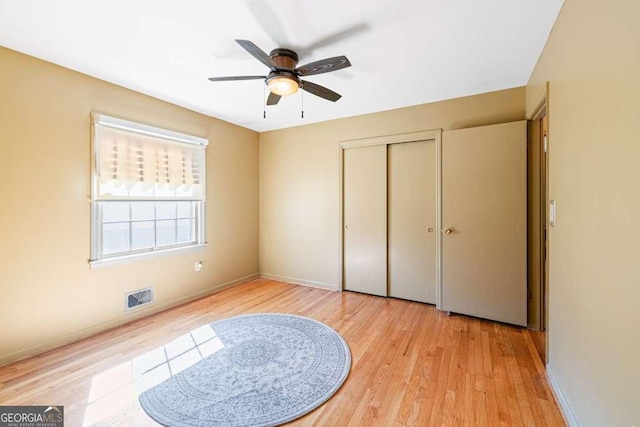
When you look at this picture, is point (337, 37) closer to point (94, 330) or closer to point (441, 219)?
point (441, 219)

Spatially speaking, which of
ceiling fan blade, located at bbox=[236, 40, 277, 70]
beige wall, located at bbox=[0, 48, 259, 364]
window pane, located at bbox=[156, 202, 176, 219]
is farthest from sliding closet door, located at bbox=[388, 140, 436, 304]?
beige wall, located at bbox=[0, 48, 259, 364]

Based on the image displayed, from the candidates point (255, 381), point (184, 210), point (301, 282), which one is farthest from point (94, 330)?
point (301, 282)

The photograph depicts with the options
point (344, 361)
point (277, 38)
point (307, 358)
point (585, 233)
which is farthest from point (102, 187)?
point (585, 233)

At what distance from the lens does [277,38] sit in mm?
2047

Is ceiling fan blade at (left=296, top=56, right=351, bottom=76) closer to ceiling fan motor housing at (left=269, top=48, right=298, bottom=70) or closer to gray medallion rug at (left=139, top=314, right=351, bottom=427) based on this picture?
ceiling fan motor housing at (left=269, top=48, right=298, bottom=70)

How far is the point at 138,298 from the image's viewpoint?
119 inches

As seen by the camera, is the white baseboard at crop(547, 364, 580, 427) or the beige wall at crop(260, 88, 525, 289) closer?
the white baseboard at crop(547, 364, 580, 427)

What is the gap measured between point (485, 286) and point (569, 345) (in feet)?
4.30

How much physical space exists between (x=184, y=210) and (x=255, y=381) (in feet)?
7.95

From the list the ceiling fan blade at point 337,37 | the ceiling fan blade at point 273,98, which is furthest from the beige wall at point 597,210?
the ceiling fan blade at point 273,98

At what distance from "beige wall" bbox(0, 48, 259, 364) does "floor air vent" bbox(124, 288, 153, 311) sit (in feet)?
0.21

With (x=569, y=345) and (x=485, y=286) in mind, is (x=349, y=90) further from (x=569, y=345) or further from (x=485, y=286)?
(x=569, y=345)

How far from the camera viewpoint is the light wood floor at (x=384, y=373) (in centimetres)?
163

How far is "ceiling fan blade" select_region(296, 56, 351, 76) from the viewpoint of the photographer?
73.9 inches
